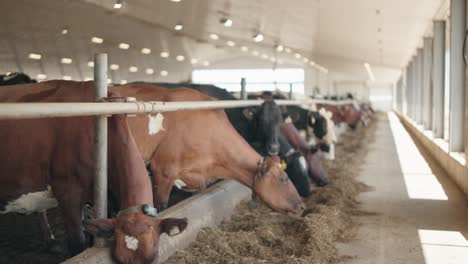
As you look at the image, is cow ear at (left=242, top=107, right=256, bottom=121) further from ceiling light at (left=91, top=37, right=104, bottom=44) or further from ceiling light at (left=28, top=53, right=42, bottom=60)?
ceiling light at (left=91, top=37, right=104, bottom=44)

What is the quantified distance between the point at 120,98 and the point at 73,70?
6973 mm

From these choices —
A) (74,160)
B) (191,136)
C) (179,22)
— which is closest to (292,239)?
(191,136)

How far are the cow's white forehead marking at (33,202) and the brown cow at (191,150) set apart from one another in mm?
1502

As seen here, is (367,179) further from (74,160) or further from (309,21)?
(309,21)

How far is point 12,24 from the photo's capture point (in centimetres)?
903

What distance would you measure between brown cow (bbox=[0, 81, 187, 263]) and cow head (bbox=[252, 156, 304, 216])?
1.85 meters

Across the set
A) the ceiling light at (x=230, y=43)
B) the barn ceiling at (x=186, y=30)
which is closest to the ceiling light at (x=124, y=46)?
the barn ceiling at (x=186, y=30)

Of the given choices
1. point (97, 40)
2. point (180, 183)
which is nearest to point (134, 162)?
point (180, 183)

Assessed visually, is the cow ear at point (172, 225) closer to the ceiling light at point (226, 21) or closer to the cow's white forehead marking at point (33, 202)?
the cow's white forehead marking at point (33, 202)

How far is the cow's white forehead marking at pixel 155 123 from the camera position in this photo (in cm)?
542

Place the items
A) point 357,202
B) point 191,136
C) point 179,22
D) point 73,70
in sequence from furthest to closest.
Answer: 1. point 179,22
2. point 73,70
3. point 357,202
4. point 191,136

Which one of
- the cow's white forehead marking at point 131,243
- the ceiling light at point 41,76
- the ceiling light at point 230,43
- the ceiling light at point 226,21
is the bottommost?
the cow's white forehead marking at point 131,243

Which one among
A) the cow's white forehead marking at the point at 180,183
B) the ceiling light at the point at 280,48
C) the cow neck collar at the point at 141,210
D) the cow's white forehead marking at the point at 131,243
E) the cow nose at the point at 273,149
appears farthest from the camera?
the ceiling light at the point at 280,48

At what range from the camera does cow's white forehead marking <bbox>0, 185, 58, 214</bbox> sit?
3839 mm
